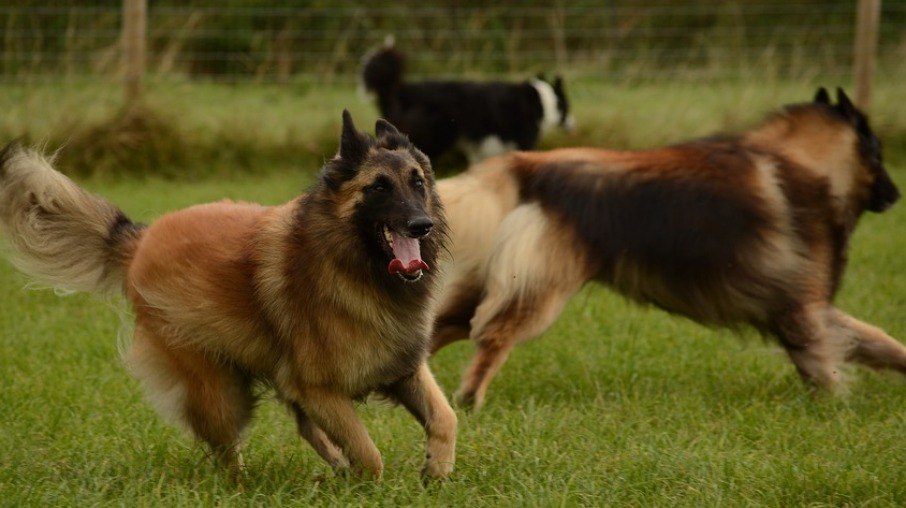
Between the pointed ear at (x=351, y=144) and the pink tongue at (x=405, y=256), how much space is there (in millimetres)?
371

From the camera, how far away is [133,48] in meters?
12.9

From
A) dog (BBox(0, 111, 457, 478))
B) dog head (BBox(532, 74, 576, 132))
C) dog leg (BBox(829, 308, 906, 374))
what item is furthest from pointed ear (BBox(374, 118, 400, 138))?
dog head (BBox(532, 74, 576, 132))

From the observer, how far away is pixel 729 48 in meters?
17.1

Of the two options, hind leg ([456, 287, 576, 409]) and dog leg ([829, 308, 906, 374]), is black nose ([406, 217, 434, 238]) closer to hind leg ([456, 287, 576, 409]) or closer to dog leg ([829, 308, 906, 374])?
hind leg ([456, 287, 576, 409])

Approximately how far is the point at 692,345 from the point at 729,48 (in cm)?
1102

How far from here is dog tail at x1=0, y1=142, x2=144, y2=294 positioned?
5.04 meters

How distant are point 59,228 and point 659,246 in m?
3.00

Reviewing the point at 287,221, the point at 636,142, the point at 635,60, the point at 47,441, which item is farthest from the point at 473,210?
the point at 635,60

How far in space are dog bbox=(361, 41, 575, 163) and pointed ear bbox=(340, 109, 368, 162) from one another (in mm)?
8303

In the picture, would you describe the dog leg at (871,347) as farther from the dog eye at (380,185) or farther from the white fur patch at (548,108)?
the white fur patch at (548,108)

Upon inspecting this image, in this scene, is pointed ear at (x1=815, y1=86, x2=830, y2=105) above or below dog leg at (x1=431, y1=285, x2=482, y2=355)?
above

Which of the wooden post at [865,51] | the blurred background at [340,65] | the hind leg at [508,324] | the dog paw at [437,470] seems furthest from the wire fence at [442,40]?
the dog paw at [437,470]

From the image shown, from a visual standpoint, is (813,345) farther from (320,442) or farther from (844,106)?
(320,442)

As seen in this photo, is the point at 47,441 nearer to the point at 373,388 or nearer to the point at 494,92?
the point at 373,388
